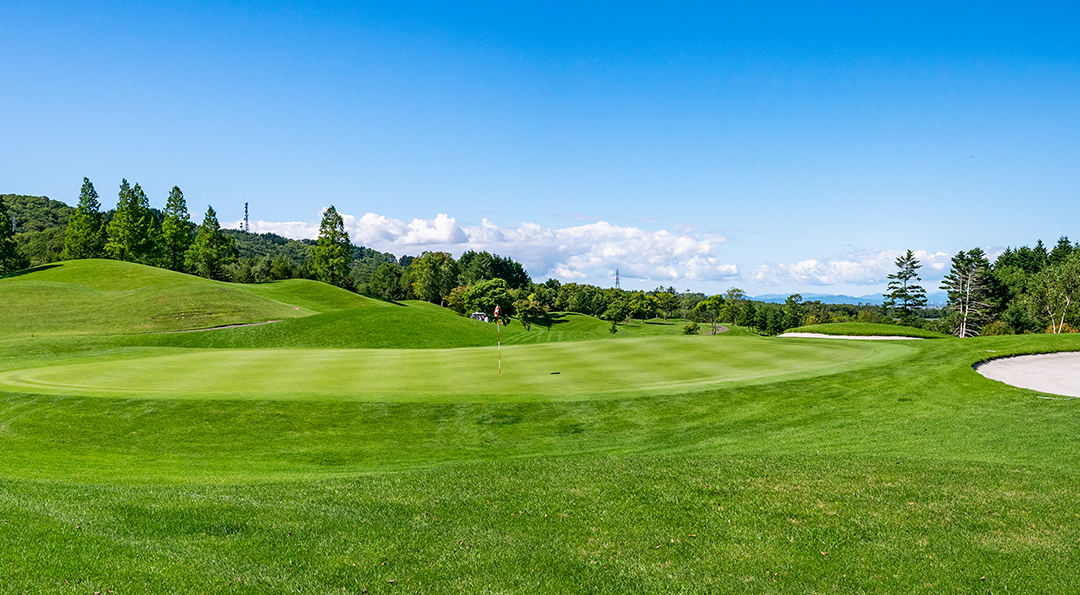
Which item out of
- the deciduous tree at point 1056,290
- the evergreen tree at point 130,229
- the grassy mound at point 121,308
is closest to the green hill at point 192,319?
the grassy mound at point 121,308

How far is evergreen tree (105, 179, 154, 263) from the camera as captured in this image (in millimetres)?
73812

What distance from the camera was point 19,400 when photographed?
1659cm

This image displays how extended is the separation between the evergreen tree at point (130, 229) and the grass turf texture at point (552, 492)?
7097 cm

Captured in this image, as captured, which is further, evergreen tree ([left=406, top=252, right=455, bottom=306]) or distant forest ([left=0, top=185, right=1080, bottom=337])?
evergreen tree ([left=406, top=252, right=455, bottom=306])

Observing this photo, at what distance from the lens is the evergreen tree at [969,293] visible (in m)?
68.2

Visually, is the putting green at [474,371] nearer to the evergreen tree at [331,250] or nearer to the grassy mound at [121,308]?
the grassy mound at [121,308]

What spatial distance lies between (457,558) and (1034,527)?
24.7 feet

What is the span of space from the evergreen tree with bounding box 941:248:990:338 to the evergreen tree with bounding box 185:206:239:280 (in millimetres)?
102127

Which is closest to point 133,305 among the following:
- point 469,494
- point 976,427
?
point 469,494

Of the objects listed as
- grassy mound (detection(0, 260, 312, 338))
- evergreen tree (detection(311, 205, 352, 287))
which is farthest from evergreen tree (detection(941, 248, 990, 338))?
evergreen tree (detection(311, 205, 352, 287))

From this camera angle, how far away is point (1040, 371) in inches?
752

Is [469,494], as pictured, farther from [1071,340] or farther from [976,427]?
[1071,340]

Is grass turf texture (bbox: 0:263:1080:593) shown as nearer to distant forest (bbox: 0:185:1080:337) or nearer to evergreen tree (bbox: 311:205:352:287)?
distant forest (bbox: 0:185:1080:337)

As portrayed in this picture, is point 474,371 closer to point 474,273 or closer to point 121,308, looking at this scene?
point 121,308
